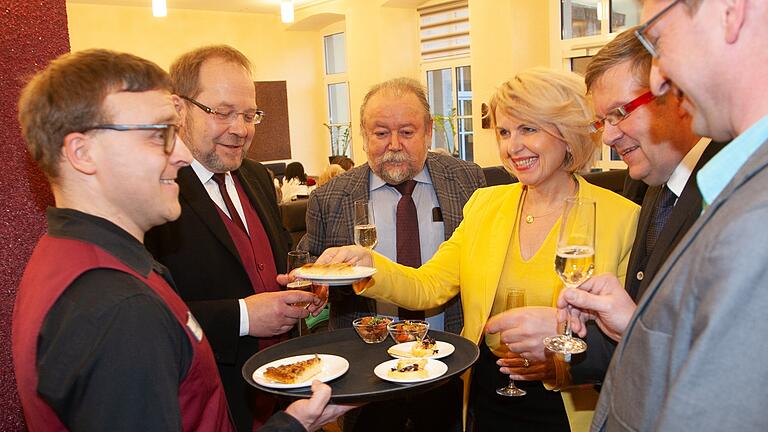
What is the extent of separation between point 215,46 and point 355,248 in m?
0.98

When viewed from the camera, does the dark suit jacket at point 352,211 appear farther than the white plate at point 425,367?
Yes

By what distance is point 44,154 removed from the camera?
131 centimetres

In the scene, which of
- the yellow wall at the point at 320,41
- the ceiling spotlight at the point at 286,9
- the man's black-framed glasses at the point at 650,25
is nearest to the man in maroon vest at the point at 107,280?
the man's black-framed glasses at the point at 650,25

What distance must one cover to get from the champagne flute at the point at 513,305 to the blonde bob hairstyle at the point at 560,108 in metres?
0.59

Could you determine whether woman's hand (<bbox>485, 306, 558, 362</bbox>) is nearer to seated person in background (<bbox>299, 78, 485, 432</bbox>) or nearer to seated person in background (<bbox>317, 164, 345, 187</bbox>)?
seated person in background (<bbox>299, 78, 485, 432</bbox>)

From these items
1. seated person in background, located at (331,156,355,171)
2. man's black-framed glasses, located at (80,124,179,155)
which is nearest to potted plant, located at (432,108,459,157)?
seated person in background, located at (331,156,355,171)

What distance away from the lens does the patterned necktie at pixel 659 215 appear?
73.5 inches

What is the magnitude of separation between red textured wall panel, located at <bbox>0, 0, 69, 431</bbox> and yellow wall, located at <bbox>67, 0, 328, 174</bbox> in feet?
27.9

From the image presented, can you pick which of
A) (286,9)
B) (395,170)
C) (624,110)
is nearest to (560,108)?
(624,110)

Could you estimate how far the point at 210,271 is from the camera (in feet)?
7.11

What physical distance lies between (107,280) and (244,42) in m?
11.7

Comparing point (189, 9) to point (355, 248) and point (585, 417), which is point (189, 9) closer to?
point (355, 248)

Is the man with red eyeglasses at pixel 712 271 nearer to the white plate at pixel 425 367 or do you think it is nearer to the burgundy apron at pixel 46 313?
the white plate at pixel 425 367

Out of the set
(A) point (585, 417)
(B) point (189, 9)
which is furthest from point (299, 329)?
(B) point (189, 9)
